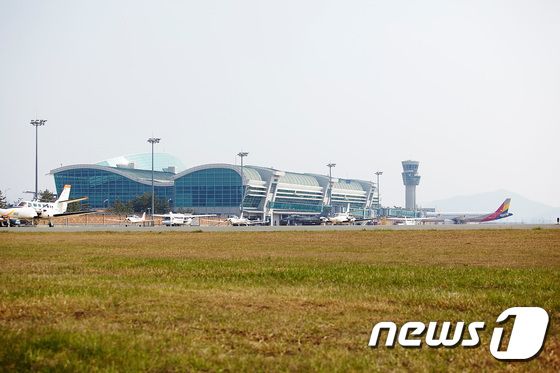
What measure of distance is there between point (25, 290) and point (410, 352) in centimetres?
876

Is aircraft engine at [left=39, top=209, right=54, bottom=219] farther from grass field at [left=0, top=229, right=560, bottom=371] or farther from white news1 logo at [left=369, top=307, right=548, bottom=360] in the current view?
white news1 logo at [left=369, top=307, right=548, bottom=360]

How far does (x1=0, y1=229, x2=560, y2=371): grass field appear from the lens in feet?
30.1

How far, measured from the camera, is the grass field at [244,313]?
9180mm

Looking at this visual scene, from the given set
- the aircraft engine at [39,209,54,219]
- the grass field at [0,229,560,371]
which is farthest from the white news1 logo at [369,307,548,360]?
the aircraft engine at [39,209,54,219]

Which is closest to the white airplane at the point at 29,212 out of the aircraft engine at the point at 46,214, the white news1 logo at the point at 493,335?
the aircraft engine at the point at 46,214

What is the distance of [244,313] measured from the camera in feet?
40.9

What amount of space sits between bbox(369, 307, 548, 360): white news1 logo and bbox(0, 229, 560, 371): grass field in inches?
6.7

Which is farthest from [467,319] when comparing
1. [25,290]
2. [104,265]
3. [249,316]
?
[104,265]

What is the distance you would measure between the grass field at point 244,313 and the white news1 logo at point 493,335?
17 cm

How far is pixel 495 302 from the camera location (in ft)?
47.1

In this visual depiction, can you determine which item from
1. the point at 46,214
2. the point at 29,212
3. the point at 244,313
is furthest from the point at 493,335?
the point at 46,214

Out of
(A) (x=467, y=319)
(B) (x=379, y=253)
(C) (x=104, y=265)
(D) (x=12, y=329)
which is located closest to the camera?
(D) (x=12, y=329)

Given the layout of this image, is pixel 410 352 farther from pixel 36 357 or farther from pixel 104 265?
pixel 104 265

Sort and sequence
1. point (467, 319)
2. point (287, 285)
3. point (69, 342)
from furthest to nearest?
point (287, 285) < point (467, 319) < point (69, 342)
